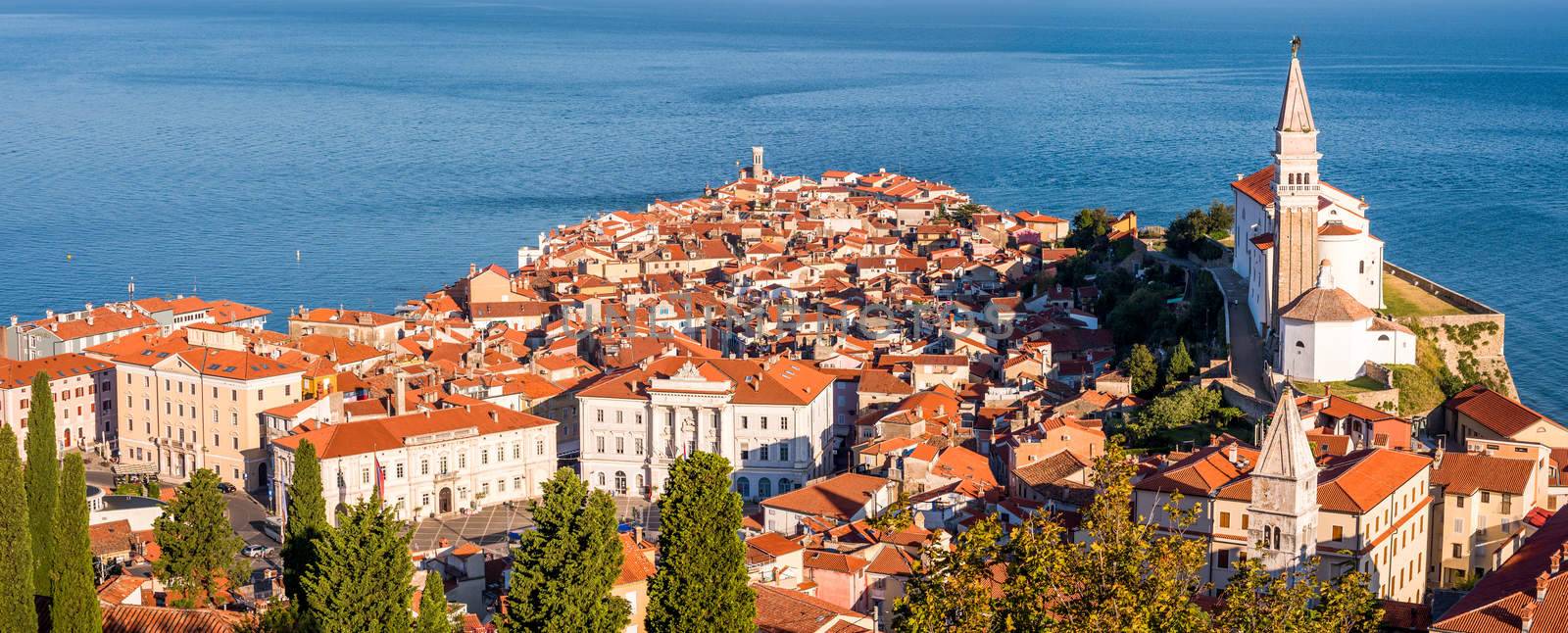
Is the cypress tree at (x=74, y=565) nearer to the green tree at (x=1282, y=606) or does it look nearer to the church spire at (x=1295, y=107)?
the green tree at (x=1282, y=606)

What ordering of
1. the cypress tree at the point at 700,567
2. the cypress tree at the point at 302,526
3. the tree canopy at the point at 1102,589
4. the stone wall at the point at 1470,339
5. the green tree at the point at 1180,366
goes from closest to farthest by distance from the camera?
the tree canopy at the point at 1102,589 → the cypress tree at the point at 700,567 → the cypress tree at the point at 302,526 → the stone wall at the point at 1470,339 → the green tree at the point at 1180,366

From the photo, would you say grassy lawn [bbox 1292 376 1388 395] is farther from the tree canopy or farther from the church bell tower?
the tree canopy

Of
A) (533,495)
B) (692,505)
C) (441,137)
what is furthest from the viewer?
(441,137)

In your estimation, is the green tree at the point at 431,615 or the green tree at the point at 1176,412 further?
the green tree at the point at 1176,412

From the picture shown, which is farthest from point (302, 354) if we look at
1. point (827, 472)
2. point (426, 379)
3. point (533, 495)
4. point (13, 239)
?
point (13, 239)

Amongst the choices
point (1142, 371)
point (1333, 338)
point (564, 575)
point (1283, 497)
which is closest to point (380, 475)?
point (1142, 371)

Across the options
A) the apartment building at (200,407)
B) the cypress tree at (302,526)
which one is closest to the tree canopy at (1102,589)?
the cypress tree at (302,526)

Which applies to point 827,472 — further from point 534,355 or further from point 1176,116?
point 1176,116
